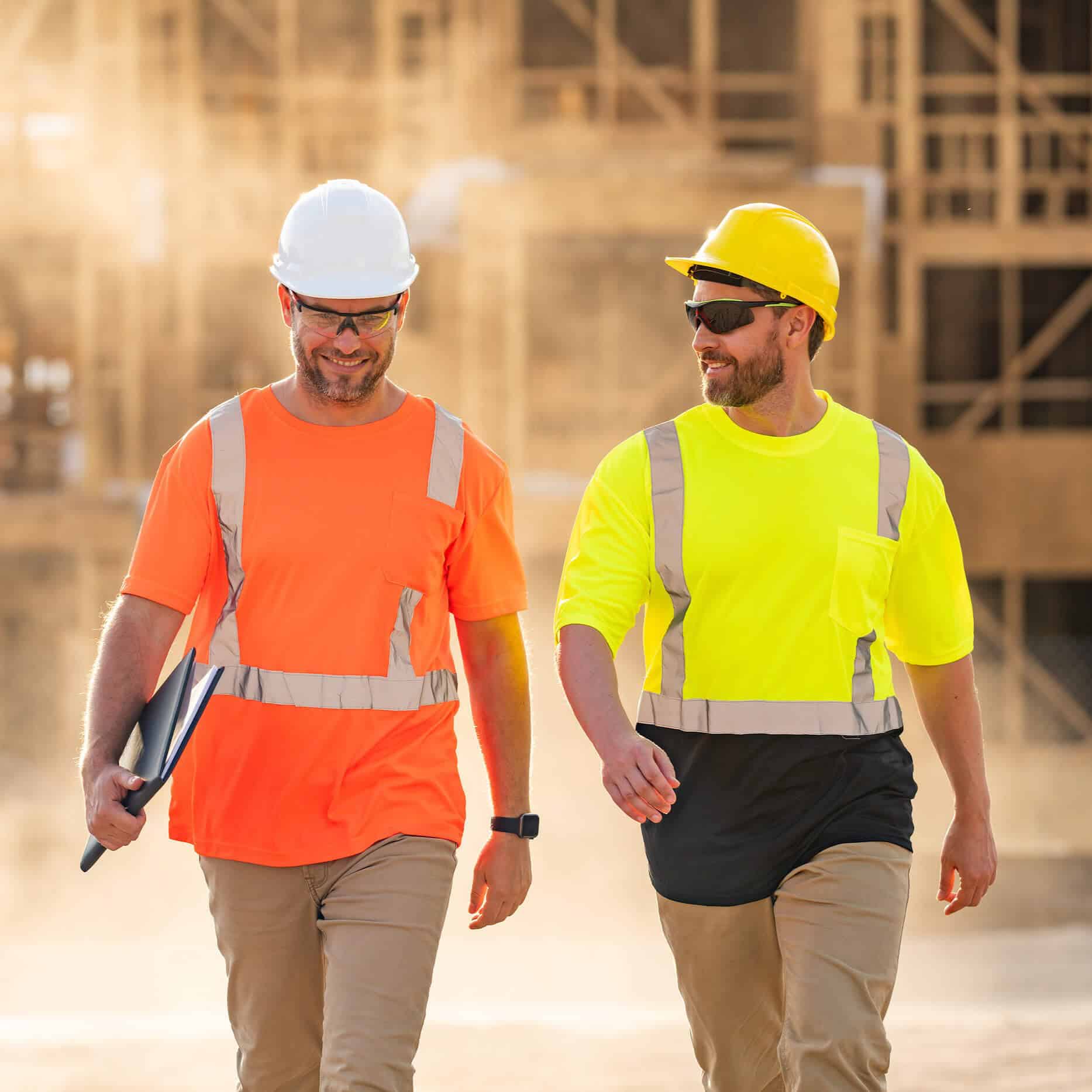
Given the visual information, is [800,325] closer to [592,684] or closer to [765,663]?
[765,663]

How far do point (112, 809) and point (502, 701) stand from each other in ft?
2.52

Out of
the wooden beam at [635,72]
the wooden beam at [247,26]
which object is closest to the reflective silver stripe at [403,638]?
the wooden beam at [635,72]

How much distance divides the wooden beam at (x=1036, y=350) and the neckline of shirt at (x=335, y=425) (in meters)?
15.3

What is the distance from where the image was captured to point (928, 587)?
3543 millimetres

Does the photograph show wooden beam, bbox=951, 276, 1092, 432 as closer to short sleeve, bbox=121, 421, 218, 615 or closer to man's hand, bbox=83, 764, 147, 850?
short sleeve, bbox=121, 421, 218, 615

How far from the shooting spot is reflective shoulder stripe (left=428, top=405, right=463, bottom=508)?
3.43m

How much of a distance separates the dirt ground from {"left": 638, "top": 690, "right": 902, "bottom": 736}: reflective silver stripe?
276 centimetres

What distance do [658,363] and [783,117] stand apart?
2725 millimetres

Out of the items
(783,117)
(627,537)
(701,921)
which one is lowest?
(701,921)

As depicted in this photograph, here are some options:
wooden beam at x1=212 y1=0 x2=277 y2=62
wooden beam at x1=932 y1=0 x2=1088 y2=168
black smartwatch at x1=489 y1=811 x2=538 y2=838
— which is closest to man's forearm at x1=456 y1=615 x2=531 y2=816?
black smartwatch at x1=489 y1=811 x2=538 y2=838

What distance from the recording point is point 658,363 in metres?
16.4

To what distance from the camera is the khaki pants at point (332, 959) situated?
3121 mm

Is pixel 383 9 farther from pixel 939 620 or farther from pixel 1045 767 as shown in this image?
pixel 939 620

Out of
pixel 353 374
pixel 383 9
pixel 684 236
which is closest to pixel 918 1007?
pixel 353 374
